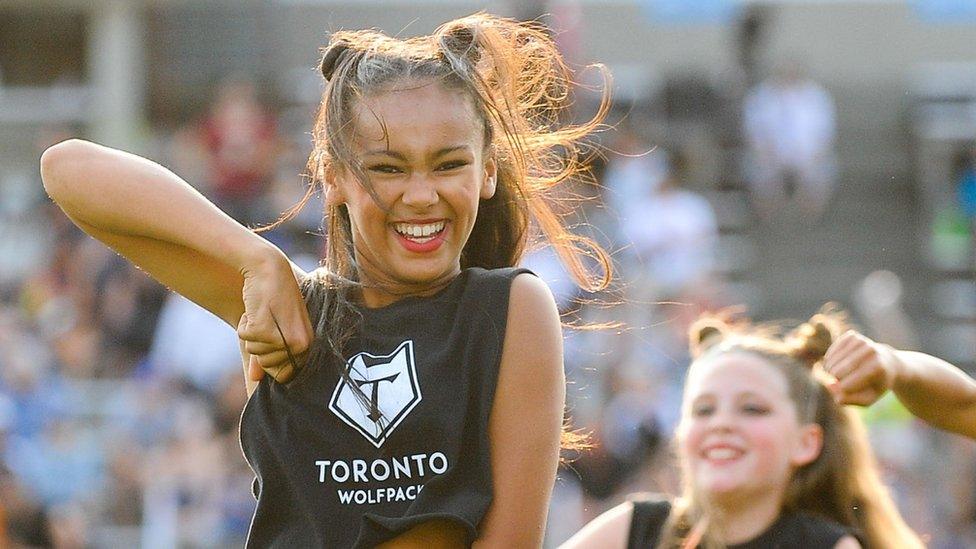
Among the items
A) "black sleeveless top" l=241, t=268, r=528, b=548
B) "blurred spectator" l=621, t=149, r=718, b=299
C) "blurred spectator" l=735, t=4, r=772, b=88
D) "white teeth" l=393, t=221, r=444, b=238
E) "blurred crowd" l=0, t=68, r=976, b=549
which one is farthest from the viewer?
"blurred spectator" l=735, t=4, r=772, b=88

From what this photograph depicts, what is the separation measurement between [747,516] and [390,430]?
4.07ft

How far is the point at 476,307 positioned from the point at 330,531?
16.7 inches

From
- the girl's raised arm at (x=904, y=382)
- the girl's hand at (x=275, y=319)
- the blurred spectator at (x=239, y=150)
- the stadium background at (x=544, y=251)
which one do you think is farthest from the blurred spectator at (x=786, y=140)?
the girl's hand at (x=275, y=319)

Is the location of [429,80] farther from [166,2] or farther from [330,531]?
[166,2]

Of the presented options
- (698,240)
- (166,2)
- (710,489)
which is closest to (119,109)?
(166,2)

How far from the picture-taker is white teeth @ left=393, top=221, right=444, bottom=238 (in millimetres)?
2764

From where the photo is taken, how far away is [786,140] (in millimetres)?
12859

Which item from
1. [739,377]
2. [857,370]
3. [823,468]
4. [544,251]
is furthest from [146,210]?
[544,251]

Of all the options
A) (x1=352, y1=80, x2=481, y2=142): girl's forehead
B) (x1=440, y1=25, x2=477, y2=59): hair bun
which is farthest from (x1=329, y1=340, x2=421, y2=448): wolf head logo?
(x1=440, y1=25, x2=477, y2=59): hair bun

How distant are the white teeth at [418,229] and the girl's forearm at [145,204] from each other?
0.22 metres

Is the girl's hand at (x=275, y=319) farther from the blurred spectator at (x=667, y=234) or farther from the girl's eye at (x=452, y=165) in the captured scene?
the blurred spectator at (x=667, y=234)

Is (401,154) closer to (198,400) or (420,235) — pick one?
(420,235)

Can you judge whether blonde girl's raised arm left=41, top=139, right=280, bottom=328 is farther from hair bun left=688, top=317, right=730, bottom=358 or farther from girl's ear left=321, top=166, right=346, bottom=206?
hair bun left=688, top=317, right=730, bottom=358

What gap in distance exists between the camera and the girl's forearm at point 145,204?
277cm
